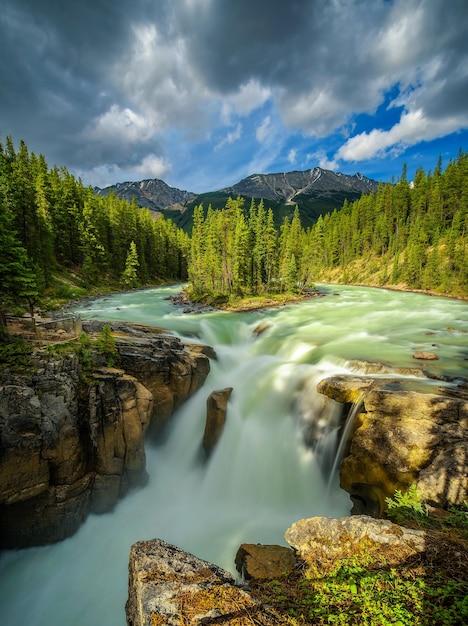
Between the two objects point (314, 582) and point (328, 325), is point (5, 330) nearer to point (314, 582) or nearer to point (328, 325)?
point (314, 582)

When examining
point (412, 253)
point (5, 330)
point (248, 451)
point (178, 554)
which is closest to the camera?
point (178, 554)

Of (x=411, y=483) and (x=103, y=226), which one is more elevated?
(x=103, y=226)

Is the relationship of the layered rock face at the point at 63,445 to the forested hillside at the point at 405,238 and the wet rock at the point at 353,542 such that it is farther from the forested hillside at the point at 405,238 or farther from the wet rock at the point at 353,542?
the forested hillside at the point at 405,238

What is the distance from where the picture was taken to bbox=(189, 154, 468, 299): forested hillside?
52.6 metres

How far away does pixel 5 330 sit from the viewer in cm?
1224

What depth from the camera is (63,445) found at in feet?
35.7

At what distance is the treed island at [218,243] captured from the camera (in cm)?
4500

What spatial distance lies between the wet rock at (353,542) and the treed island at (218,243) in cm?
3573

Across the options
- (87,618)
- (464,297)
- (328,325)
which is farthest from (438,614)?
(464,297)

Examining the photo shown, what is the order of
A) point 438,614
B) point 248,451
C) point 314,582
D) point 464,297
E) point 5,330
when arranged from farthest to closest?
point 464,297 → point 248,451 → point 5,330 → point 314,582 → point 438,614

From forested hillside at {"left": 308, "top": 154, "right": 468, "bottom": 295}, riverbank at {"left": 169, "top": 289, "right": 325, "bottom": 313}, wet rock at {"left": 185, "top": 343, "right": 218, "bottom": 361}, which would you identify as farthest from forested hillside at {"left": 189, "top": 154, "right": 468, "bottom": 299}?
wet rock at {"left": 185, "top": 343, "right": 218, "bottom": 361}

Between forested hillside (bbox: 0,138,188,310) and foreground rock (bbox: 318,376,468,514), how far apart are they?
3201 centimetres

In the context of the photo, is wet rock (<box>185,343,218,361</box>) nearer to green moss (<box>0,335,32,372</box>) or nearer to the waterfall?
green moss (<box>0,335,32,372</box>)

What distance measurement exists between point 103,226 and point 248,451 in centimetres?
6306
